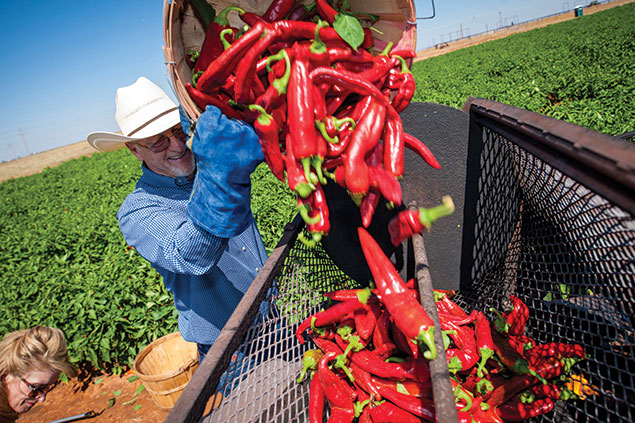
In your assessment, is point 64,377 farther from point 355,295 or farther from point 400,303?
point 400,303

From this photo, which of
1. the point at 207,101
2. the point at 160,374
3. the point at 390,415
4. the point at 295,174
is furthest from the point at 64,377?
the point at 295,174

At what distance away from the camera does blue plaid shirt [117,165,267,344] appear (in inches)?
83.3

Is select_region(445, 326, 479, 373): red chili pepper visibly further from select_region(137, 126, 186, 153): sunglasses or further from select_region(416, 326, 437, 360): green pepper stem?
select_region(137, 126, 186, 153): sunglasses

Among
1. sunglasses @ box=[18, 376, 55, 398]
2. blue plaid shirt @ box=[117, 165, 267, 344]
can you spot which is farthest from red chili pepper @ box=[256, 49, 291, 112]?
sunglasses @ box=[18, 376, 55, 398]

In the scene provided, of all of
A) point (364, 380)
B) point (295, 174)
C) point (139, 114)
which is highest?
point (139, 114)

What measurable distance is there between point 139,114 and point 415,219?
2187 mm

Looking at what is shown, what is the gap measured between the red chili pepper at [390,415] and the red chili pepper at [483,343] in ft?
1.94

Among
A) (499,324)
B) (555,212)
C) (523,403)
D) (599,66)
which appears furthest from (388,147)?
(599,66)

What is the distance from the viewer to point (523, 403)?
193cm

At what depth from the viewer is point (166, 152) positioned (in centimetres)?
271

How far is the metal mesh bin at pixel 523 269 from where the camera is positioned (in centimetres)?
120

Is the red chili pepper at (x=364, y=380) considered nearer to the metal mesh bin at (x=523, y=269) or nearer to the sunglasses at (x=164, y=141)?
the metal mesh bin at (x=523, y=269)

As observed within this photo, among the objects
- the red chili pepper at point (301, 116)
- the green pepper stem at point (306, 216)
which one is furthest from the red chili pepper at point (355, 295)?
the red chili pepper at point (301, 116)

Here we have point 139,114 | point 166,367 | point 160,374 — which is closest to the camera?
point 139,114
